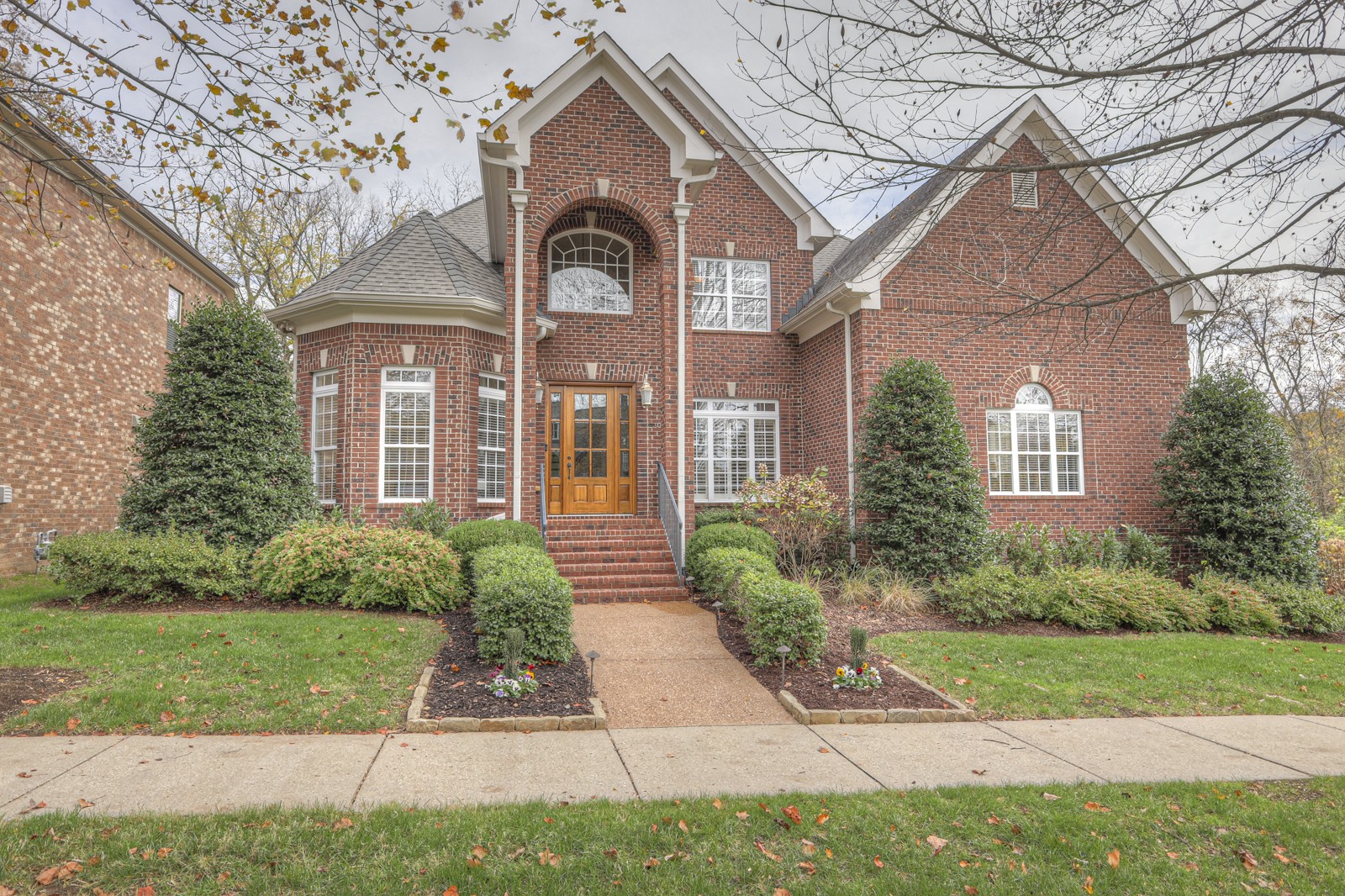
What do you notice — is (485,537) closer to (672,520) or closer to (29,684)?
(672,520)

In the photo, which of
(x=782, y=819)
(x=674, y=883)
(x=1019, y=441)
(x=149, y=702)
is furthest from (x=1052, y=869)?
(x=1019, y=441)

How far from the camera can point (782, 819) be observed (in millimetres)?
3852

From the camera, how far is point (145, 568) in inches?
335

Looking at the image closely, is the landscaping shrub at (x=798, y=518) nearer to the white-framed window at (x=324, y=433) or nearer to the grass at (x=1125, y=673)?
the grass at (x=1125, y=673)

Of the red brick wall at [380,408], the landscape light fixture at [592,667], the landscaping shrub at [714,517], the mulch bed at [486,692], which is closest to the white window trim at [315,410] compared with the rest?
the red brick wall at [380,408]

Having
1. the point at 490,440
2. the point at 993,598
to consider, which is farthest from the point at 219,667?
the point at 993,598

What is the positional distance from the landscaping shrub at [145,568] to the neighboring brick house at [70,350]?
3842mm

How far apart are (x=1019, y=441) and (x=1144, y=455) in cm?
235

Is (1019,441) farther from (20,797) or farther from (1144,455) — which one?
(20,797)

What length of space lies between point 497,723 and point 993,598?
6.76 meters

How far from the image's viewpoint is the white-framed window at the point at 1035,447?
42.6ft

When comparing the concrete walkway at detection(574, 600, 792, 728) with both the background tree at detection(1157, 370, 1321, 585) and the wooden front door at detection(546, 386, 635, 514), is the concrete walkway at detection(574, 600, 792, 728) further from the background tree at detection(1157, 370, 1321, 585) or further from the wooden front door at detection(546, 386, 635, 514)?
Result: the background tree at detection(1157, 370, 1321, 585)

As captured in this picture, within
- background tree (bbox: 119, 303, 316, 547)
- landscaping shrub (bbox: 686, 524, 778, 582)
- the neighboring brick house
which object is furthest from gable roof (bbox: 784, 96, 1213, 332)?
the neighboring brick house

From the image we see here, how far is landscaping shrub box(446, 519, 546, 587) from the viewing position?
967 centimetres
